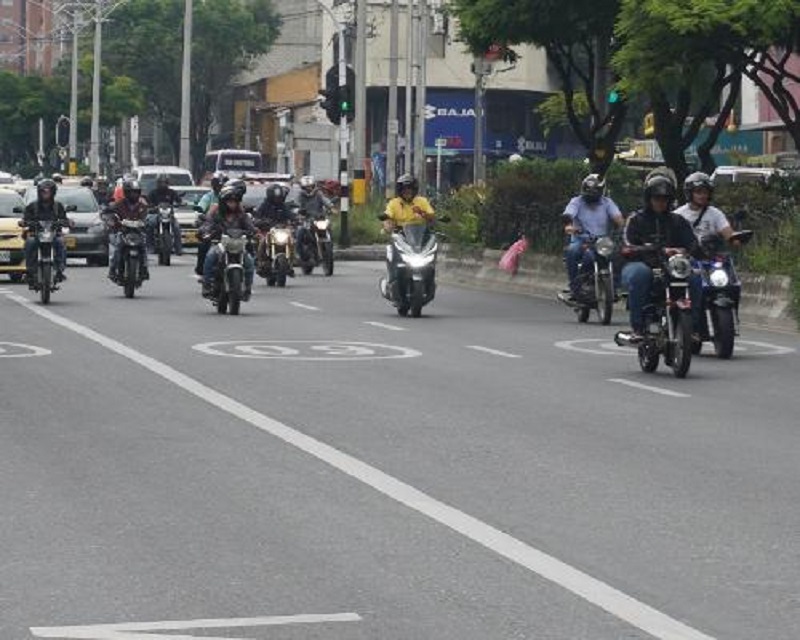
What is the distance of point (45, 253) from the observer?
1223 inches

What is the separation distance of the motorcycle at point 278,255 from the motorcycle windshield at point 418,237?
8.08m

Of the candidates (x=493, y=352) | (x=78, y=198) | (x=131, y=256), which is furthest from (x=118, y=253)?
(x=78, y=198)

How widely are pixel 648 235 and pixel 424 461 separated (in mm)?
7216

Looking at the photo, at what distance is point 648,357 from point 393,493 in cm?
834

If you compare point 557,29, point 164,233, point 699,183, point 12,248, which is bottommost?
point 164,233

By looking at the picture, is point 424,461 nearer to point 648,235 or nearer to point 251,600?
point 251,600

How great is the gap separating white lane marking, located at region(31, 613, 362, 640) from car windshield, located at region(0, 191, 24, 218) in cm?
3314

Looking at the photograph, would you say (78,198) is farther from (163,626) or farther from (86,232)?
(163,626)

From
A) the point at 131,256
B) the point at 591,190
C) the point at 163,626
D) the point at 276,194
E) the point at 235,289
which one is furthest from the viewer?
the point at 276,194

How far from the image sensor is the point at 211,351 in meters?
22.1

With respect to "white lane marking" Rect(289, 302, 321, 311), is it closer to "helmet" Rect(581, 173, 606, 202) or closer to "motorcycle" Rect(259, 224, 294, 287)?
"helmet" Rect(581, 173, 606, 202)

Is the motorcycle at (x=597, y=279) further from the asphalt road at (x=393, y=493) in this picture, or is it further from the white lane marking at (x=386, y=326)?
the asphalt road at (x=393, y=493)

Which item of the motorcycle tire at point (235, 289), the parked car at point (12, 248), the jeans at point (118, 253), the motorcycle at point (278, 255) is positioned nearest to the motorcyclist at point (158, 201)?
the parked car at point (12, 248)

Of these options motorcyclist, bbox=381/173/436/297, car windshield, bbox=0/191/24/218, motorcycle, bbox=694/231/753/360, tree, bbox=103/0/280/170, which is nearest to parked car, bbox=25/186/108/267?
car windshield, bbox=0/191/24/218
